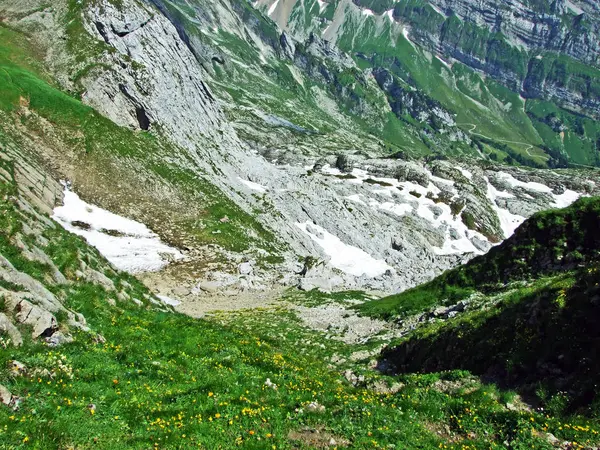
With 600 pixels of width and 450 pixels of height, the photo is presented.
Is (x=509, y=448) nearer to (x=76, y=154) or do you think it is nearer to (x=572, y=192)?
(x=76, y=154)

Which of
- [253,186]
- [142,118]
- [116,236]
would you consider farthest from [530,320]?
[142,118]

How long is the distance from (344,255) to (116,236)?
42.9 m

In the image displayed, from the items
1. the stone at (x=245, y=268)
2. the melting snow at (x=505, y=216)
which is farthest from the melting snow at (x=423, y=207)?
the stone at (x=245, y=268)

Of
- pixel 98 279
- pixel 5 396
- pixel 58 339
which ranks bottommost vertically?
pixel 98 279

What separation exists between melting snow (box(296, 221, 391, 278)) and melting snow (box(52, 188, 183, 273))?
33.4 meters

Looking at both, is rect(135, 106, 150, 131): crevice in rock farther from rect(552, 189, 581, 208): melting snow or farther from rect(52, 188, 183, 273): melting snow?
rect(552, 189, 581, 208): melting snow

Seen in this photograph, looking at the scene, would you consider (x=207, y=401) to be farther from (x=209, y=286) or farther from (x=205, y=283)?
(x=205, y=283)

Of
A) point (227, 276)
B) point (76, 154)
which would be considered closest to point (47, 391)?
point (227, 276)

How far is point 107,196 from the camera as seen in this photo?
171 ft

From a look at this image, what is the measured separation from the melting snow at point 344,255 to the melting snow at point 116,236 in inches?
1313

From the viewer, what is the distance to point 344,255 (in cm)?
7700

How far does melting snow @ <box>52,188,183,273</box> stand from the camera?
43.3 meters

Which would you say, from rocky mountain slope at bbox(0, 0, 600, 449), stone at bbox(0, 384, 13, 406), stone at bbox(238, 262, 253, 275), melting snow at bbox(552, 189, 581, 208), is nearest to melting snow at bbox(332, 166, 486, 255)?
rocky mountain slope at bbox(0, 0, 600, 449)

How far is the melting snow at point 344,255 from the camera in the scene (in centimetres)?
7300
